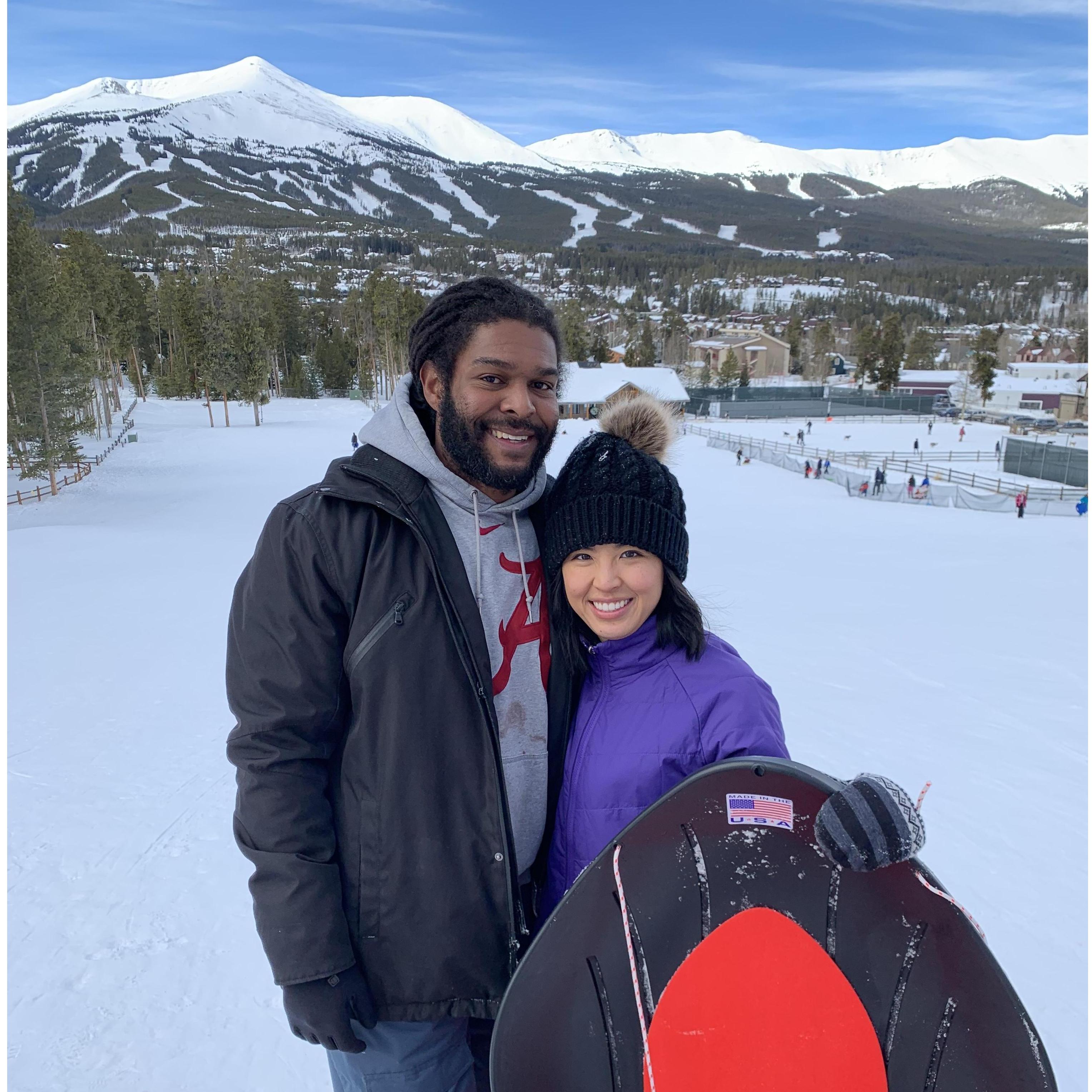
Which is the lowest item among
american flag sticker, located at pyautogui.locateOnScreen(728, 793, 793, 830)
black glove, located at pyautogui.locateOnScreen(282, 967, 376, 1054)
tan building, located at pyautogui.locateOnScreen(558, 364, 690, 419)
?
black glove, located at pyautogui.locateOnScreen(282, 967, 376, 1054)

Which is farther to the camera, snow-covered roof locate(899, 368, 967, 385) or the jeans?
snow-covered roof locate(899, 368, 967, 385)

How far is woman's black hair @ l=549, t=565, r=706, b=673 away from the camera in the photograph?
5.41 feet

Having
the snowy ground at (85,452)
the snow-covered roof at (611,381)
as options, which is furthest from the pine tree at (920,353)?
the snowy ground at (85,452)

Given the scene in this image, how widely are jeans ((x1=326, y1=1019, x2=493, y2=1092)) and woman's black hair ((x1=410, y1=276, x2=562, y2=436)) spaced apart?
1.34 metres

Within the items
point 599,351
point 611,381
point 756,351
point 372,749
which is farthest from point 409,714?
point 756,351

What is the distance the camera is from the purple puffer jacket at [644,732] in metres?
1.52

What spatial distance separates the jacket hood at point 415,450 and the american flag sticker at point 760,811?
31.2 inches

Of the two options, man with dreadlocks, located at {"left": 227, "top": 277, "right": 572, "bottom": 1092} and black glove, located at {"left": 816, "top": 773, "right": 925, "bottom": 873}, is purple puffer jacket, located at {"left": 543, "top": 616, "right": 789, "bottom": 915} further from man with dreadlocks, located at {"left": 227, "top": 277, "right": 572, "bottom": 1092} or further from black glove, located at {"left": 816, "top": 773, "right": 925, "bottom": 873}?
black glove, located at {"left": 816, "top": 773, "right": 925, "bottom": 873}

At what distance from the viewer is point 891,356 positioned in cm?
6706

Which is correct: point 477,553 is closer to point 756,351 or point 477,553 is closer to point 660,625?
point 660,625

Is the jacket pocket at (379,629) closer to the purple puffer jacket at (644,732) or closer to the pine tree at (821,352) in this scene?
the purple puffer jacket at (644,732)

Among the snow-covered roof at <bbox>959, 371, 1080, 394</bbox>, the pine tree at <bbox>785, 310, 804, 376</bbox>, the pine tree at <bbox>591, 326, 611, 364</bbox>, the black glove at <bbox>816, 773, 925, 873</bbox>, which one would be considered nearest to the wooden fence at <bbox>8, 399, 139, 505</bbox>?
the black glove at <bbox>816, 773, 925, 873</bbox>

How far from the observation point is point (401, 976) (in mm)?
1599

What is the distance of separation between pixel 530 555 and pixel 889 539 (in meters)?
15.5
